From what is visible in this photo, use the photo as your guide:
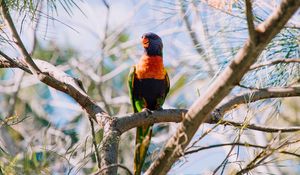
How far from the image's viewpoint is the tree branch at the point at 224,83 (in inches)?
40.5

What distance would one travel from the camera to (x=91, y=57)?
16.0 feet

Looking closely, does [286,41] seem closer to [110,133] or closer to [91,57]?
[110,133]

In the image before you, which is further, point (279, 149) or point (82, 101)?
point (82, 101)

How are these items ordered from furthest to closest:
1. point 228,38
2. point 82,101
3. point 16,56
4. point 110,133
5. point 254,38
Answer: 1. point 228,38
2. point 16,56
3. point 82,101
4. point 110,133
5. point 254,38

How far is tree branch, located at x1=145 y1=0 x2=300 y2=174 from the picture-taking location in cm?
103

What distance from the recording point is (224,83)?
1.09m

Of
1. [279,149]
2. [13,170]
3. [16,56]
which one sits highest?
[16,56]

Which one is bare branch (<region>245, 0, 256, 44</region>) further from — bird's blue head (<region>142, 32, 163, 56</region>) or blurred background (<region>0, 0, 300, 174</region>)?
bird's blue head (<region>142, 32, 163, 56</region>)

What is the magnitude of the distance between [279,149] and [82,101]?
57 centimetres

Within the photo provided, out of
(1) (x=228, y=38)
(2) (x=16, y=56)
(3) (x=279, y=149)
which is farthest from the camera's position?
(1) (x=228, y=38)

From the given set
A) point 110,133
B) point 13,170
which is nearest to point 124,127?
point 110,133

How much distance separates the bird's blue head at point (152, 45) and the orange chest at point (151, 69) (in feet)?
0.14

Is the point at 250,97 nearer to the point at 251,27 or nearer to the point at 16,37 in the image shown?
the point at 251,27

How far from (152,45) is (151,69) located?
16cm
